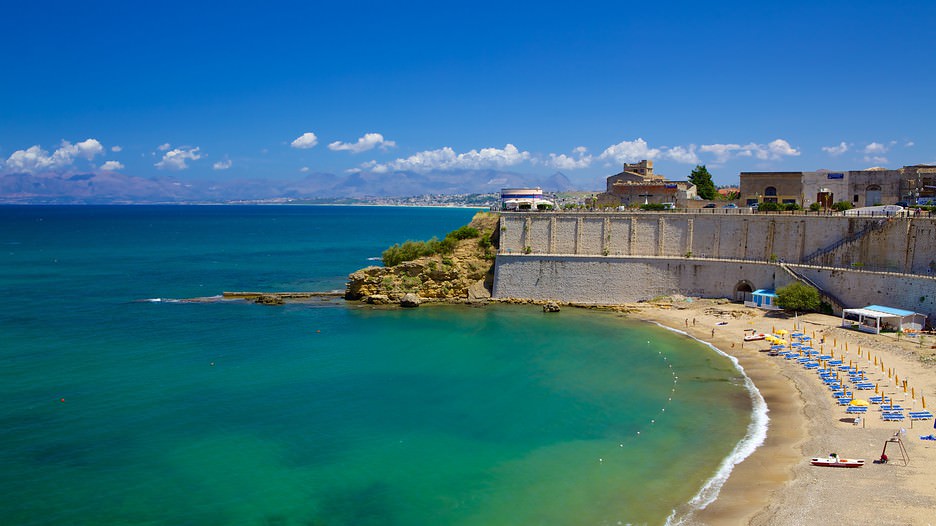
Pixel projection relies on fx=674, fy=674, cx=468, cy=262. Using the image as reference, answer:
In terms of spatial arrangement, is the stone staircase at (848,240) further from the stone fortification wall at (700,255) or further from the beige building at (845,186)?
the beige building at (845,186)

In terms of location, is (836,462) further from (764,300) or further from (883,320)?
(764,300)

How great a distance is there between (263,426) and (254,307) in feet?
97.4

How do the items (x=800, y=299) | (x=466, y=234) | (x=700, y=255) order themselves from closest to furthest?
(x=800, y=299)
(x=700, y=255)
(x=466, y=234)

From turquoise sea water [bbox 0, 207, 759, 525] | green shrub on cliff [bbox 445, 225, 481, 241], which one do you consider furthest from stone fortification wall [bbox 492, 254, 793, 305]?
green shrub on cliff [bbox 445, 225, 481, 241]

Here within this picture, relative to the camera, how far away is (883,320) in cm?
4212

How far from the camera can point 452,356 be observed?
1667 inches

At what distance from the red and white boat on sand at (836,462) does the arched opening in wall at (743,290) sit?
95.9 feet

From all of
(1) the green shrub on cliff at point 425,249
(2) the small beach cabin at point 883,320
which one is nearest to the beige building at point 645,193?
(1) the green shrub on cliff at point 425,249

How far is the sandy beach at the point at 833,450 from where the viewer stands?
21.7 metres

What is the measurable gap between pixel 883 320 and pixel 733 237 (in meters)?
14.8

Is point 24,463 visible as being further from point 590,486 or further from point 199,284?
point 199,284

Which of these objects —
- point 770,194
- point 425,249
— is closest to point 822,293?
point 770,194

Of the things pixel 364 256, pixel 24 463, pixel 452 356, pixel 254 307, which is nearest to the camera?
pixel 24 463

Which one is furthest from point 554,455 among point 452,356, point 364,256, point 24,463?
point 364,256
